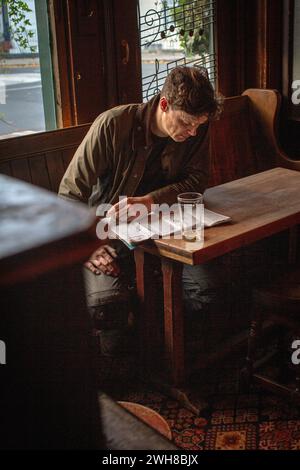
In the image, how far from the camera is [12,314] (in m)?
0.77

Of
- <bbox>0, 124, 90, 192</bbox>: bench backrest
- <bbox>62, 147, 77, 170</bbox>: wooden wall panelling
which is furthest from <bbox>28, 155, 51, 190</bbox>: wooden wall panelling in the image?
<bbox>62, 147, 77, 170</bbox>: wooden wall panelling

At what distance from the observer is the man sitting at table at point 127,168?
2.83m

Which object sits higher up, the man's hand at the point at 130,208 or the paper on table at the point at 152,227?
the man's hand at the point at 130,208

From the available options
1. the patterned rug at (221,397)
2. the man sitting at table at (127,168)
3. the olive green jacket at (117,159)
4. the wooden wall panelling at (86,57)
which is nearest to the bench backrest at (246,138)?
the patterned rug at (221,397)

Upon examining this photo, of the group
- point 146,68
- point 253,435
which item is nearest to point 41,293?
point 253,435

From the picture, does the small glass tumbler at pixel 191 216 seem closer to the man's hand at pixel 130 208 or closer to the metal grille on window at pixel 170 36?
the man's hand at pixel 130 208

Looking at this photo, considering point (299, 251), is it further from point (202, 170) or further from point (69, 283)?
point (69, 283)

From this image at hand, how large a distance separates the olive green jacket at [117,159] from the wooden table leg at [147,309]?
0.96 ft

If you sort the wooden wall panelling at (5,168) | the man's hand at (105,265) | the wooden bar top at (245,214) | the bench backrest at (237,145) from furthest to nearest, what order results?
the bench backrest at (237,145), the wooden wall panelling at (5,168), the man's hand at (105,265), the wooden bar top at (245,214)

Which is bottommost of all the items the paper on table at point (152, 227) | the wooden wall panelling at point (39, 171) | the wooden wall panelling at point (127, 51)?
the paper on table at point (152, 227)

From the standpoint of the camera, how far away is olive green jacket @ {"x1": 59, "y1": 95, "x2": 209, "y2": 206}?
9.53 feet

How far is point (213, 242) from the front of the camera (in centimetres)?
247

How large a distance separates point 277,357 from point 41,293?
2528 millimetres

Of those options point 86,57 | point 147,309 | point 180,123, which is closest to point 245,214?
point 180,123
